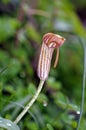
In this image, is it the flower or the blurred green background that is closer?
the flower

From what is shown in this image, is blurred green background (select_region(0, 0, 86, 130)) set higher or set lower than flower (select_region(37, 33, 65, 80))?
lower

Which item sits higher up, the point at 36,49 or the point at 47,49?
the point at 47,49

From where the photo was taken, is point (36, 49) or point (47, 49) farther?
point (36, 49)

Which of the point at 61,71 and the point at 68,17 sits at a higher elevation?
the point at 68,17

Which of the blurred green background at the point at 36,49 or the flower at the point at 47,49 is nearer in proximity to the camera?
the flower at the point at 47,49

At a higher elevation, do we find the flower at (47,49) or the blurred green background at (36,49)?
the flower at (47,49)

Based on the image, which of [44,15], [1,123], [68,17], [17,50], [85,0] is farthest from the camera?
[85,0]

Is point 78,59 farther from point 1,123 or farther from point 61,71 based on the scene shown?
point 1,123

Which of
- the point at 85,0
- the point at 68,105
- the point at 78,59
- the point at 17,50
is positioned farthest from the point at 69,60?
the point at 85,0
